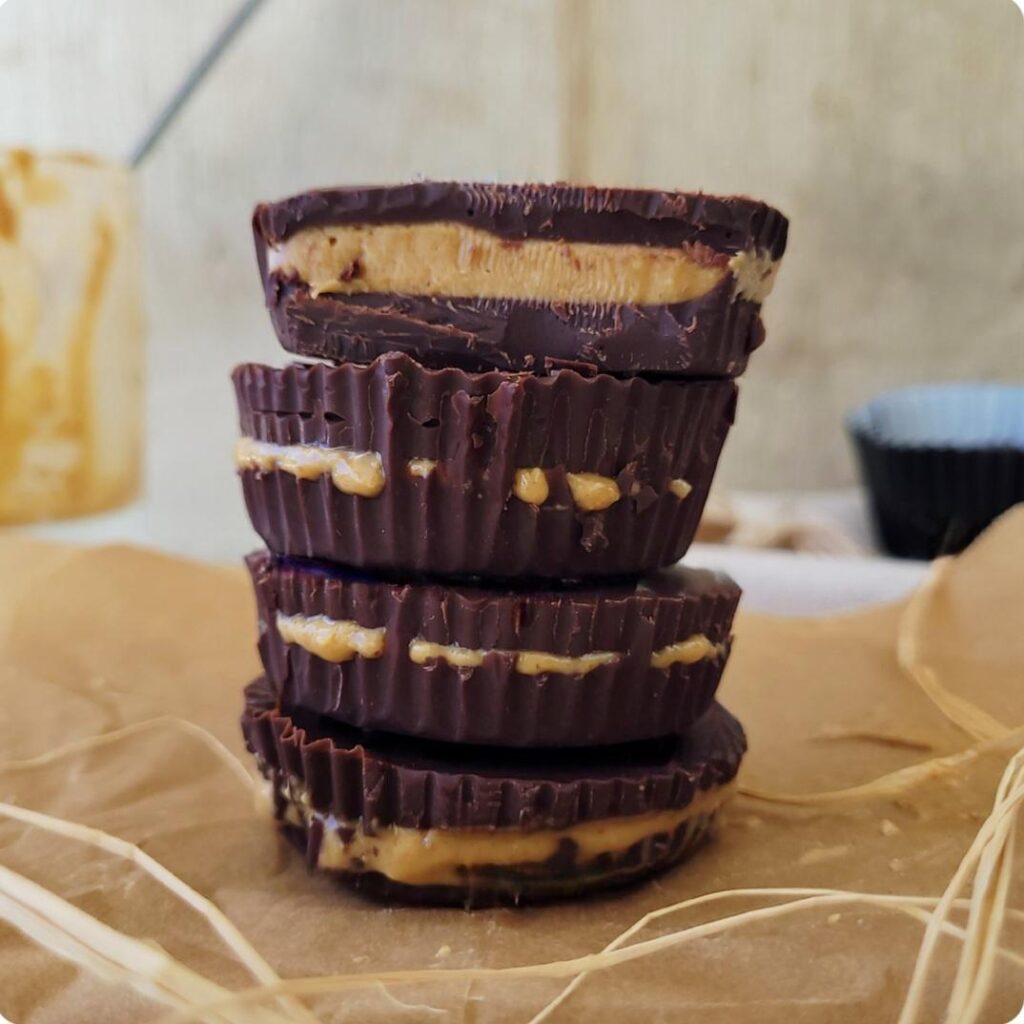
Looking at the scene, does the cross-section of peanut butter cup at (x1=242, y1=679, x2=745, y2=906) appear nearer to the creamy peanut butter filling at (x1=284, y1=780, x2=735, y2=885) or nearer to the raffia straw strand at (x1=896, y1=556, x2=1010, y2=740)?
the creamy peanut butter filling at (x1=284, y1=780, x2=735, y2=885)

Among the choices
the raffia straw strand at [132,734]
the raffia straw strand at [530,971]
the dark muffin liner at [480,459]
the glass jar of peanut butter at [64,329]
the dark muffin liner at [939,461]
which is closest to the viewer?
the raffia straw strand at [530,971]

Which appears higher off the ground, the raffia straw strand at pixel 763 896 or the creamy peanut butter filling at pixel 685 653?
the creamy peanut butter filling at pixel 685 653

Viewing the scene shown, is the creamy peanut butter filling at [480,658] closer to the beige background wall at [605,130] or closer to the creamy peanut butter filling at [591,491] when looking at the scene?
the creamy peanut butter filling at [591,491]

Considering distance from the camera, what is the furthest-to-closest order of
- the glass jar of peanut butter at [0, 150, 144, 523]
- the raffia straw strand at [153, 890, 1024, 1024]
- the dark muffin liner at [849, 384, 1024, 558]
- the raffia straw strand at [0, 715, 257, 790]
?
1. the dark muffin liner at [849, 384, 1024, 558]
2. the glass jar of peanut butter at [0, 150, 144, 523]
3. the raffia straw strand at [0, 715, 257, 790]
4. the raffia straw strand at [153, 890, 1024, 1024]

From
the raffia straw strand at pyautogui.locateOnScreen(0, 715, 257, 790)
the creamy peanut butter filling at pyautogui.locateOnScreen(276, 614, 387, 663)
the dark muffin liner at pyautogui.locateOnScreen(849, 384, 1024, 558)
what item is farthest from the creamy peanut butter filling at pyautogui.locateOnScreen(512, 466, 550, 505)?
the dark muffin liner at pyautogui.locateOnScreen(849, 384, 1024, 558)

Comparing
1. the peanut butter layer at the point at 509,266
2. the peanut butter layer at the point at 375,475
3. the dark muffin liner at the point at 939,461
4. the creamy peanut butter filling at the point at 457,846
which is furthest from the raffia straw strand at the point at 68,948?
the dark muffin liner at the point at 939,461

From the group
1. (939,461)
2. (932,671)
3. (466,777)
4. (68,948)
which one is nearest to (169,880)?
(68,948)

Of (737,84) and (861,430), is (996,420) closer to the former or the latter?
(861,430)
